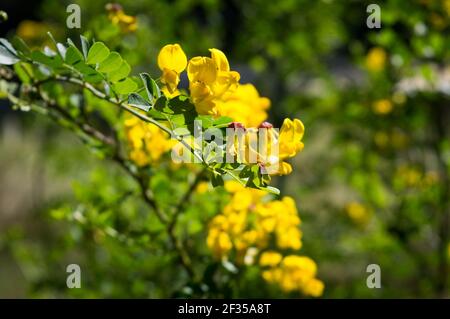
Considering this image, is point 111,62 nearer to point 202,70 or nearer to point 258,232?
point 202,70

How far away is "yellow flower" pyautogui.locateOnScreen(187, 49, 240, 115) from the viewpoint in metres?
0.50

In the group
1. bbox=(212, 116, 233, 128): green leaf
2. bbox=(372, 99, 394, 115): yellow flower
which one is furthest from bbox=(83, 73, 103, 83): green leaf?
bbox=(372, 99, 394, 115): yellow flower

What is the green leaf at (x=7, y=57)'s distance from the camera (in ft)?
1.76

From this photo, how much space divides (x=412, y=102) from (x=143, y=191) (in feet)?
2.85

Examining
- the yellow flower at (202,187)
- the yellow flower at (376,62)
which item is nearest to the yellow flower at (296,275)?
the yellow flower at (202,187)

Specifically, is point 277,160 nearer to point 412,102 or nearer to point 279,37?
point 412,102

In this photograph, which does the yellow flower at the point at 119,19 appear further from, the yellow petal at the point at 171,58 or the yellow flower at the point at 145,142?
the yellow petal at the point at 171,58

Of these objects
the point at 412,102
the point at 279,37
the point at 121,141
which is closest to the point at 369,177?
the point at 412,102

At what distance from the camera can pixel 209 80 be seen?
505 millimetres

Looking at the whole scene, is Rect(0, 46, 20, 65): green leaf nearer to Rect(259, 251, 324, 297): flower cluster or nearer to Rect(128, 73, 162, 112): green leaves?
Rect(128, 73, 162, 112): green leaves

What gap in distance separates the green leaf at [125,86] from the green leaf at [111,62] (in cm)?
1

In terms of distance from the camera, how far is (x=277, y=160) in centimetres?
52

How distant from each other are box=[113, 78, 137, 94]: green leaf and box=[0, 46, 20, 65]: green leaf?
94 mm

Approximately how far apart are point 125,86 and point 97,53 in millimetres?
36
